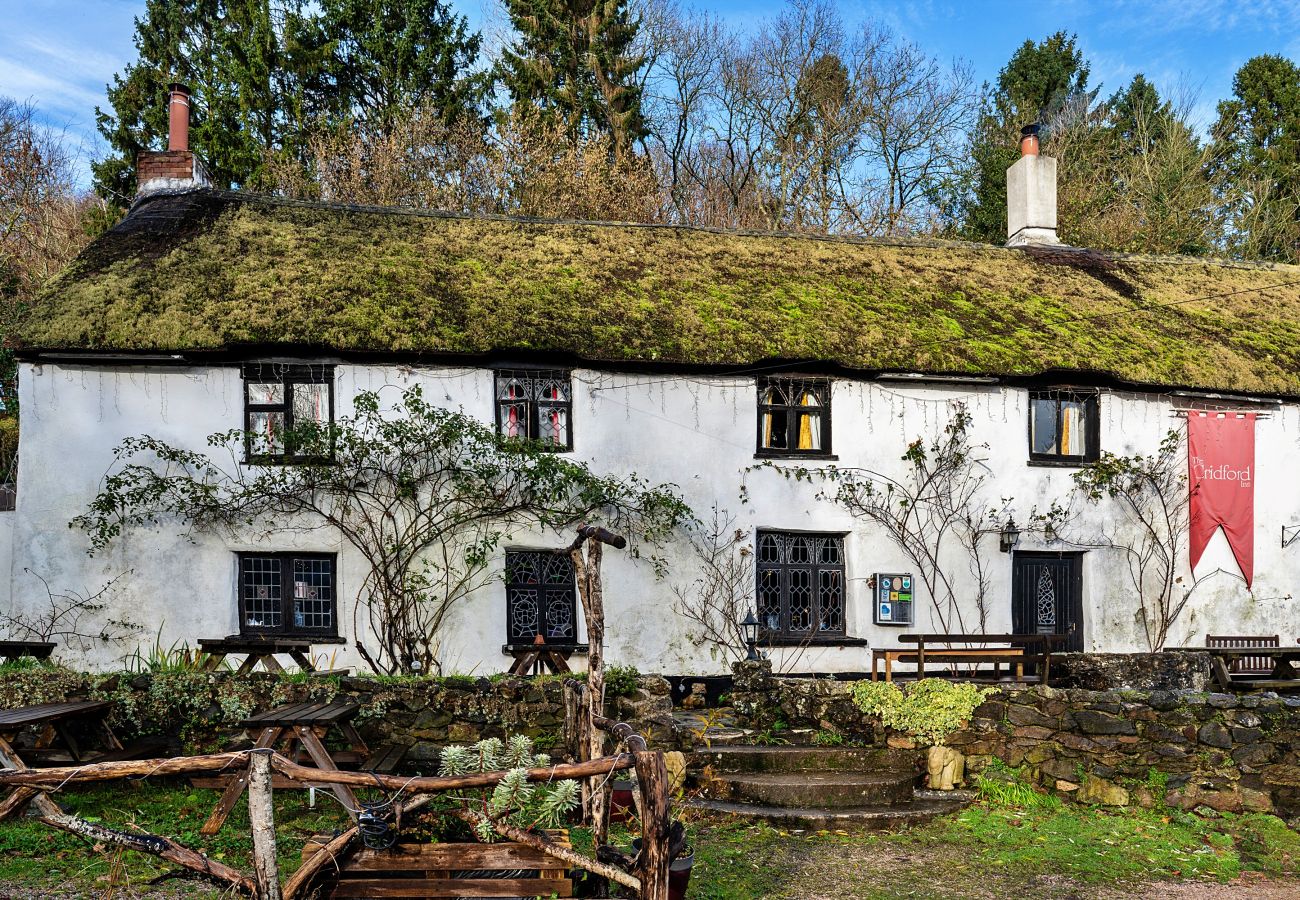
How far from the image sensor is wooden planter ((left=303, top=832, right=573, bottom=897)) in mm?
5543

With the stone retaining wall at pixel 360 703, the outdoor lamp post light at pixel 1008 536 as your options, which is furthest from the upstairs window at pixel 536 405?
the outdoor lamp post light at pixel 1008 536

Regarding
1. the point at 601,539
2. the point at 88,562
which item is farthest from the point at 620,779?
the point at 88,562

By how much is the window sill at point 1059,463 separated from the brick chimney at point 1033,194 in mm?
5908

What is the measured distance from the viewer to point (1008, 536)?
631 inches

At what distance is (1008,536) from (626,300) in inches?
257

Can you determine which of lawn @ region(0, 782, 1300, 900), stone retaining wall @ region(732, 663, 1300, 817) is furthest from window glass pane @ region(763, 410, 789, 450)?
lawn @ region(0, 782, 1300, 900)

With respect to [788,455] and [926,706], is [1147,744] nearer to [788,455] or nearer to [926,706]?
[926,706]

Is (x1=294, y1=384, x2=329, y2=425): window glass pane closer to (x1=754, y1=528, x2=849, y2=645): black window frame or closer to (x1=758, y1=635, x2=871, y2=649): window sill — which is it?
(x1=754, y1=528, x2=849, y2=645): black window frame

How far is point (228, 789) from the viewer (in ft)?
26.9

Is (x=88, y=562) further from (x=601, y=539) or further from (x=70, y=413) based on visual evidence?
(x=601, y=539)

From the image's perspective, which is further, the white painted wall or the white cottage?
the white cottage

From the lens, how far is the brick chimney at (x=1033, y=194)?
20.9 m

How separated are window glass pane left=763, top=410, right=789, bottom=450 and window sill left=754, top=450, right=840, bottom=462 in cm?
17

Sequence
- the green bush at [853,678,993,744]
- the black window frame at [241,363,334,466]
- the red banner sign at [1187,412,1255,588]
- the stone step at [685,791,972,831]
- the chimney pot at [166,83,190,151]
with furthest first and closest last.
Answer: the chimney pot at [166,83,190,151] < the red banner sign at [1187,412,1255,588] < the black window frame at [241,363,334,466] < the green bush at [853,678,993,744] < the stone step at [685,791,972,831]
